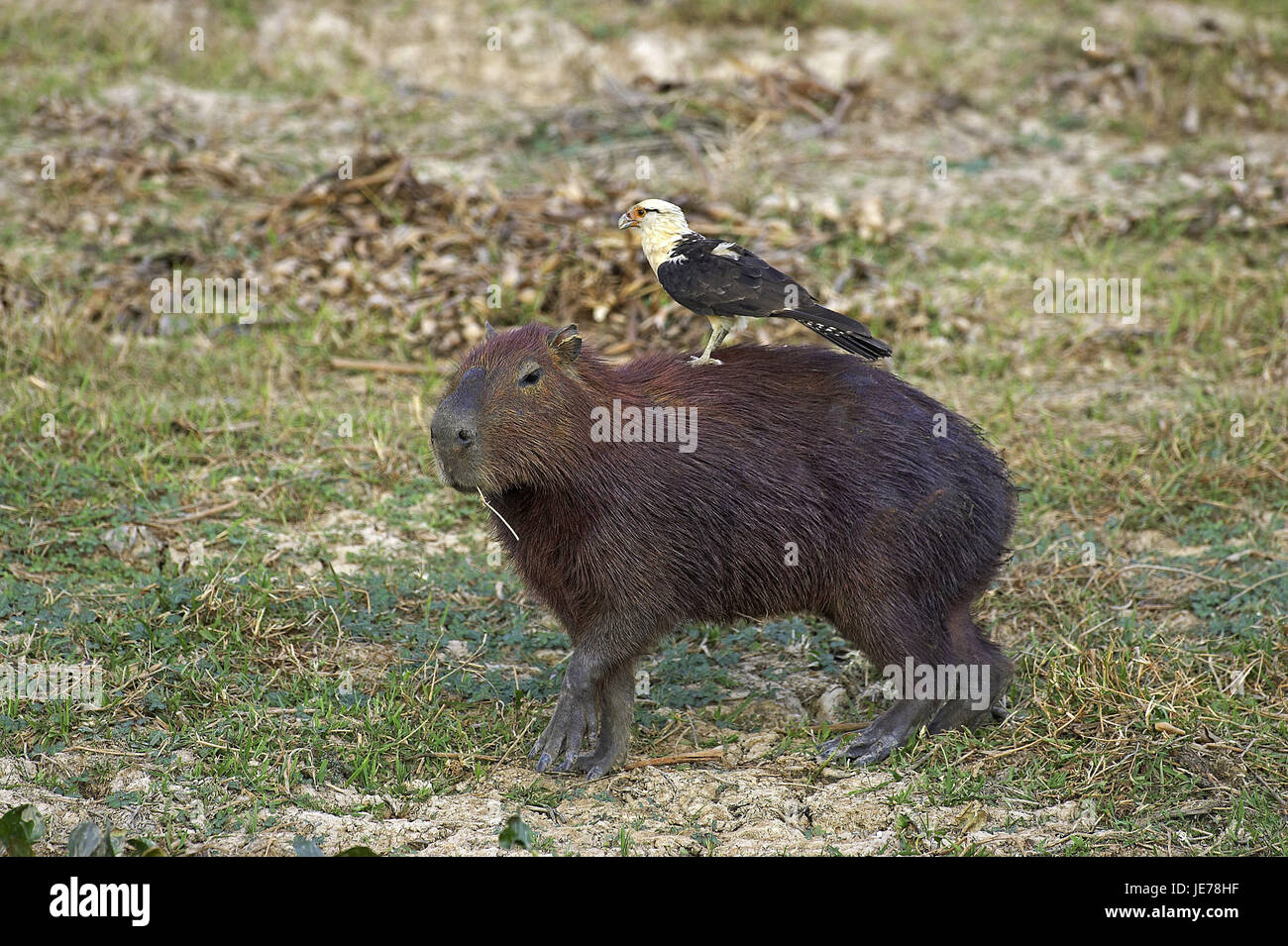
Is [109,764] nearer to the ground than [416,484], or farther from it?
nearer to the ground

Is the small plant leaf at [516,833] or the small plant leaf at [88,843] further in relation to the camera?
the small plant leaf at [516,833]

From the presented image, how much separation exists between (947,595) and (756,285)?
113cm

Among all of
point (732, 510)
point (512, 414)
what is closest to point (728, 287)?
point (732, 510)

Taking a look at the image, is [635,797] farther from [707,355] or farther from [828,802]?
[707,355]

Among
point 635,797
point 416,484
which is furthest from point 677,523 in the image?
point 416,484

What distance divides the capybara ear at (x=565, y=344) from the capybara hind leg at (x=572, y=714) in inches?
34.5

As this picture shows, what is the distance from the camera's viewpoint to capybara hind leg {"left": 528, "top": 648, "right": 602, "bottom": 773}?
4.06 m

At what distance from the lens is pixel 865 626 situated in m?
4.13

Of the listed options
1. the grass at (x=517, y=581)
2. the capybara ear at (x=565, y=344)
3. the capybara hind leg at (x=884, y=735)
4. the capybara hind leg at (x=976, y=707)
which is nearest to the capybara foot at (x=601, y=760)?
the grass at (x=517, y=581)

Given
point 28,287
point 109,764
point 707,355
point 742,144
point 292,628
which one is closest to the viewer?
point 109,764

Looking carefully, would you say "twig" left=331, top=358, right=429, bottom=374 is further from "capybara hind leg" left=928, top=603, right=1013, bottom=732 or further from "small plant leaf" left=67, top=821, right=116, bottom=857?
"small plant leaf" left=67, top=821, right=116, bottom=857

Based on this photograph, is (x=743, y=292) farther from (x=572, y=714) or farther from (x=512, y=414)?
(x=572, y=714)

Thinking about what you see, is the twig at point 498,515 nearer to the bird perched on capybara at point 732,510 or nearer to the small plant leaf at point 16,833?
the bird perched on capybara at point 732,510

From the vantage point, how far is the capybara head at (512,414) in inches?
147
